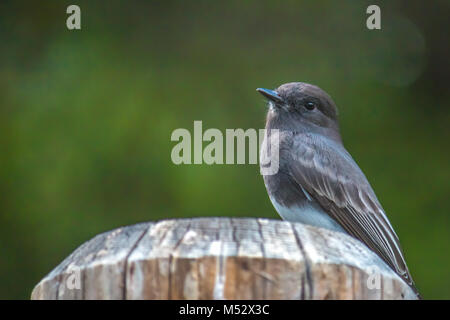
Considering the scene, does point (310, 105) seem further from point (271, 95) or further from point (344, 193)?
point (344, 193)

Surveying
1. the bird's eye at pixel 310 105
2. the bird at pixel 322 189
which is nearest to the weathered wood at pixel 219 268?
the bird at pixel 322 189

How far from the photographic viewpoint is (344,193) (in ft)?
15.0

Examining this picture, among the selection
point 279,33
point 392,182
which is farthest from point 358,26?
point 392,182

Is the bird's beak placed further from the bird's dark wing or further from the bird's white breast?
the bird's white breast

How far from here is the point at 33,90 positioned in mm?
6547

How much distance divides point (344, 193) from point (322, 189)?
15 centimetres

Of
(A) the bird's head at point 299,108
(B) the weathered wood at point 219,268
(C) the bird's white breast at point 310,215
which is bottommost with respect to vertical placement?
(C) the bird's white breast at point 310,215

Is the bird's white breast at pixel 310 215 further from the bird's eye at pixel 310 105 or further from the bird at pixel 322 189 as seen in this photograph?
the bird's eye at pixel 310 105

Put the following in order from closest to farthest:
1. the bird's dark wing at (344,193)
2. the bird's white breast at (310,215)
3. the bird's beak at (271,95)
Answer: the bird's dark wing at (344,193), the bird's white breast at (310,215), the bird's beak at (271,95)

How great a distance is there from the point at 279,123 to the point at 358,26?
265 cm

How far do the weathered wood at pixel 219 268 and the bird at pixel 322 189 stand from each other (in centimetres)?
197

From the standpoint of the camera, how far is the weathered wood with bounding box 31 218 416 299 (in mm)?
2000

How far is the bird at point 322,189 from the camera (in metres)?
4.32

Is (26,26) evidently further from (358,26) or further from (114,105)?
(358,26)
